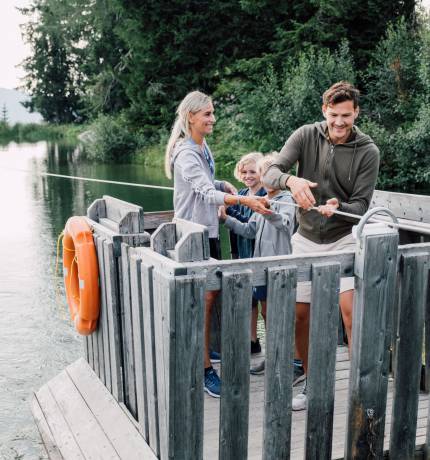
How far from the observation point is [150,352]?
2441mm

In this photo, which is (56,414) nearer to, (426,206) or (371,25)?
(426,206)

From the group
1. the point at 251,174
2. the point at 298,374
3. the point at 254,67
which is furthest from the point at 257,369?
the point at 254,67

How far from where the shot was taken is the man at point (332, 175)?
302cm

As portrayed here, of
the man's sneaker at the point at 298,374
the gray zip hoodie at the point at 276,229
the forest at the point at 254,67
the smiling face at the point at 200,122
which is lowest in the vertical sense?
the man's sneaker at the point at 298,374

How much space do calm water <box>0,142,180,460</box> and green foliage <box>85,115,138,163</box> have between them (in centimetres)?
922

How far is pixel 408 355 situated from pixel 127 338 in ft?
4.07

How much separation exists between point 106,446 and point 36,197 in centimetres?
1256

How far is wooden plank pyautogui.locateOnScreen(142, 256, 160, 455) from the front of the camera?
7.75ft

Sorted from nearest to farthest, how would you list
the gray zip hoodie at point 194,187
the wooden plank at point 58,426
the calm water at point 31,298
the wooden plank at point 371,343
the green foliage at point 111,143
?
1. the wooden plank at point 371,343
2. the wooden plank at point 58,426
3. the gray zip hoodie at point 194,187
4. the calm water at point 31,298
5. the green foliage at point 111,143

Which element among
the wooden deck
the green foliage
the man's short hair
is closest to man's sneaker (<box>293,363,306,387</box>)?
the wooden deck

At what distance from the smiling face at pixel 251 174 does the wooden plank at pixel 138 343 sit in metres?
1.31

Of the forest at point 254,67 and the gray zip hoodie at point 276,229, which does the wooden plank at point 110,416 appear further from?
the forest at point 254,67

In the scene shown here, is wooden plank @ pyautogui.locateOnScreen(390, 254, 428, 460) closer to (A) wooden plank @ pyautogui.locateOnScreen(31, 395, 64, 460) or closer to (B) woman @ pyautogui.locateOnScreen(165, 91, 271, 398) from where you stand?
(B) woman @ pyautogui.locateOnScreen(165, 91, 271, 398)

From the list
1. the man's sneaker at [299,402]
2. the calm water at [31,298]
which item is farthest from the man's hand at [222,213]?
the calm water at [31,298]
